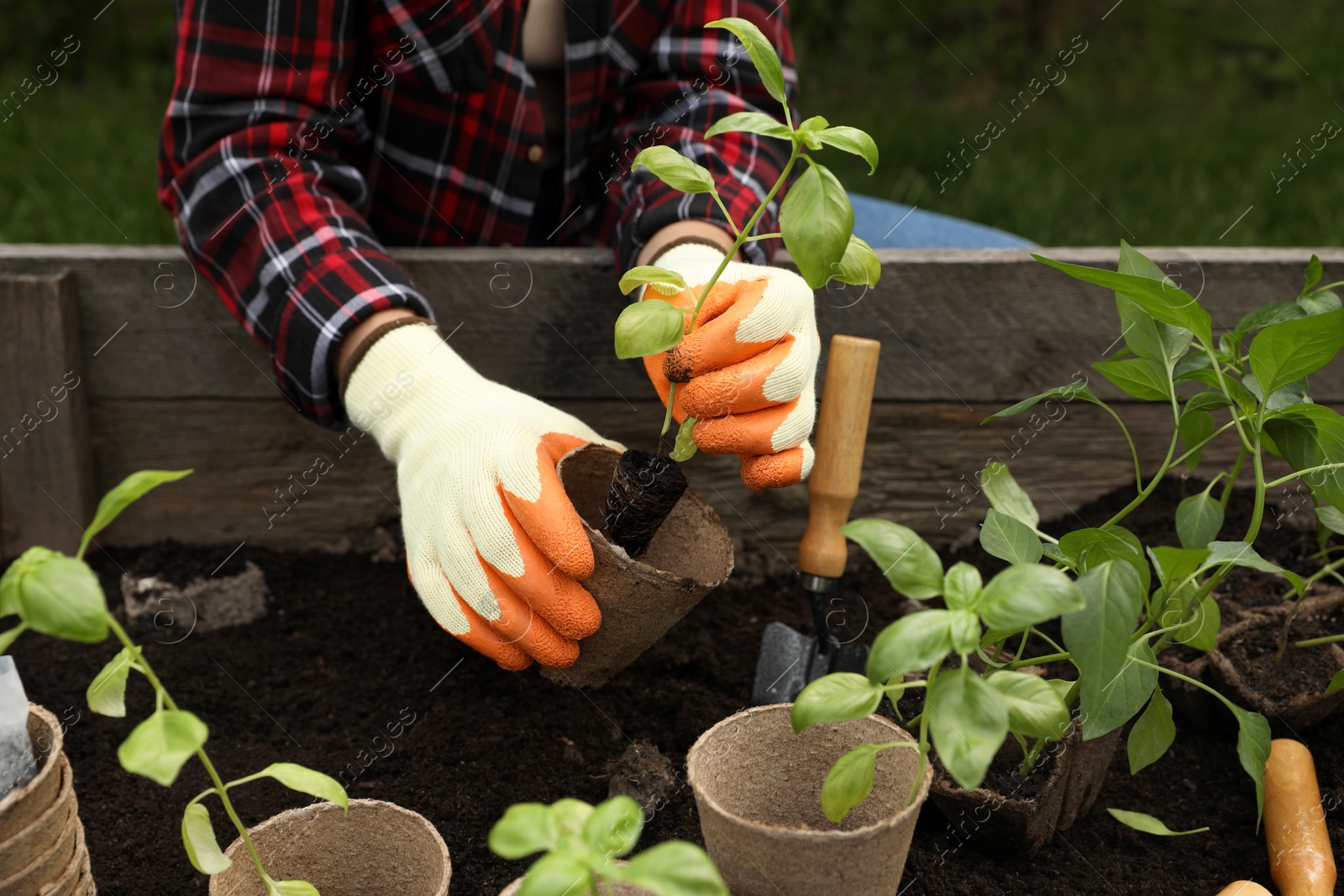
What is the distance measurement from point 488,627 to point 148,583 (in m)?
0.70

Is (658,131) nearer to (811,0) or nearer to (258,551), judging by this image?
(258,551)

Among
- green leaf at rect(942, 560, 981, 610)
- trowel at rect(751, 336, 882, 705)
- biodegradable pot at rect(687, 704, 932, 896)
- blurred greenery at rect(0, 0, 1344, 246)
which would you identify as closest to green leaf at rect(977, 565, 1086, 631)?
green leaf at rect(942, 560, 981, 610)

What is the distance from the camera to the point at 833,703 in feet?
2.42

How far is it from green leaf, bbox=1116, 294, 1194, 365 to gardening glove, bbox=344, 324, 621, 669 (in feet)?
1.92

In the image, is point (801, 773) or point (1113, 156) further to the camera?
point (1113, 156)

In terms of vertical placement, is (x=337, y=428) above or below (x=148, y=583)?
above

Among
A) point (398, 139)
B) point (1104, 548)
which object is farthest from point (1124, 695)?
point (398, 139)

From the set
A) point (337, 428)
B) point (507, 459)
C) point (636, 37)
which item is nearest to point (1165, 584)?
point (507, 459)

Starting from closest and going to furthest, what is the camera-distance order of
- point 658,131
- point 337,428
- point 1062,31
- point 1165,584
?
point 1165,584
point 337,428
point 658,131
point 1062,31

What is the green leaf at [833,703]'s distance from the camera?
73cm

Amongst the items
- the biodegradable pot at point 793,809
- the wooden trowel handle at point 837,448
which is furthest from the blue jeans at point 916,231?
the biodegradable pot at point 793,809

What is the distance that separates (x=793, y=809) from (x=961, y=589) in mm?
393

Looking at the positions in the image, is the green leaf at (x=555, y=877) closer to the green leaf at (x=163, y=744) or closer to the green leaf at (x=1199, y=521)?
the green leaf at (x=163, y=744)

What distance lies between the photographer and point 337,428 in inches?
59.8
